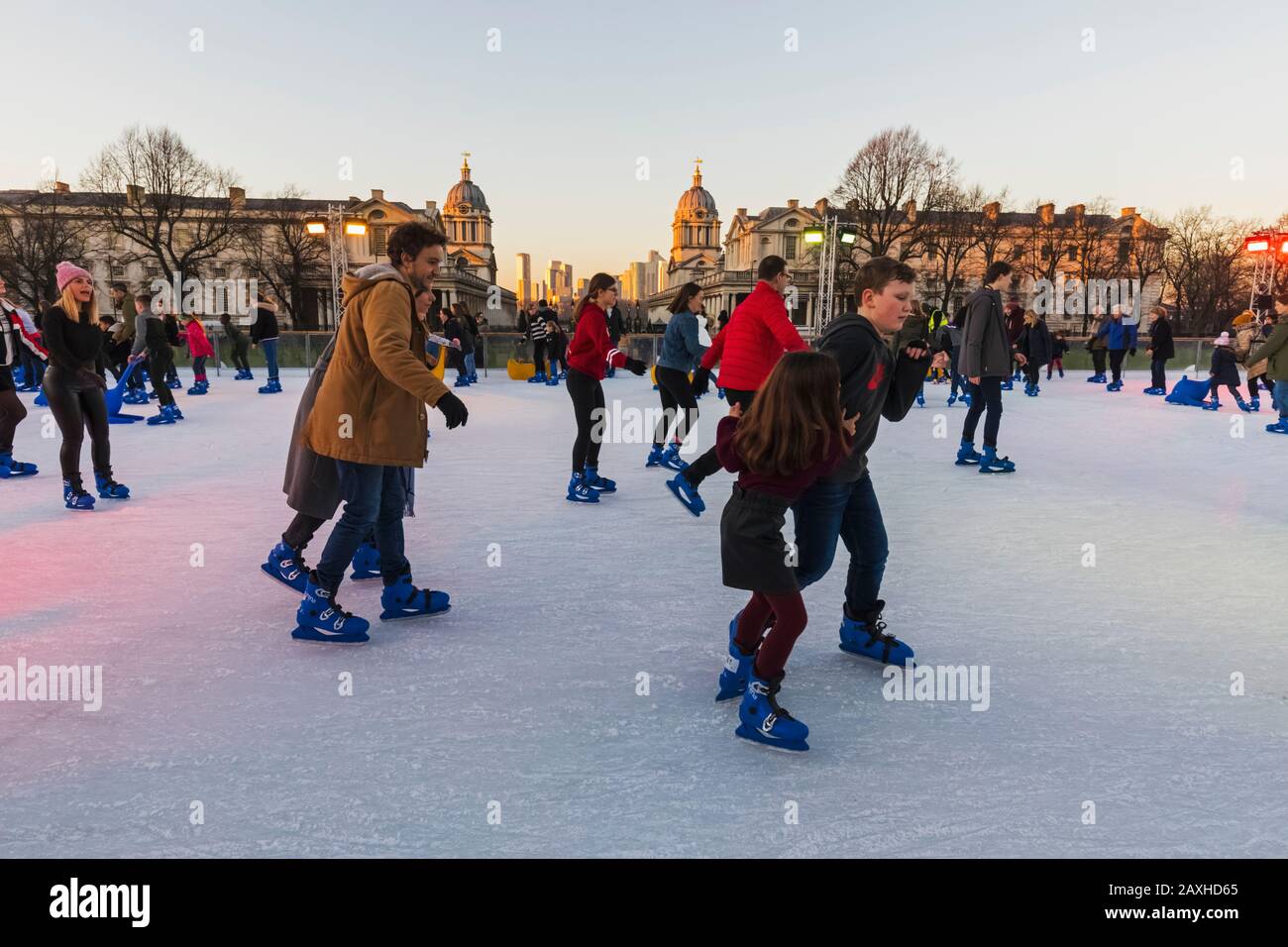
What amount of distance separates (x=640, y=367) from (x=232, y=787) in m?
4.53

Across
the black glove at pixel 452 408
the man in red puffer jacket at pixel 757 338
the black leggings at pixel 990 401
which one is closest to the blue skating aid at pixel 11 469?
the man in red puffer jacket at pixel 757 338

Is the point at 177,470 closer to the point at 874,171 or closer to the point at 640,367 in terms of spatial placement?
the point at 640,367

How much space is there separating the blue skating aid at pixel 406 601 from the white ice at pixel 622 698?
92mm

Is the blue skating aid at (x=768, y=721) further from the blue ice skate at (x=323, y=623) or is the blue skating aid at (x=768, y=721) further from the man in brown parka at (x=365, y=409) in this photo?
the blue ice skate at (x=323, y=623)

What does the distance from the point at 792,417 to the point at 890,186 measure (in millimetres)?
45189

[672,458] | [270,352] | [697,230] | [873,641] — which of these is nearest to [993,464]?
[672,458]

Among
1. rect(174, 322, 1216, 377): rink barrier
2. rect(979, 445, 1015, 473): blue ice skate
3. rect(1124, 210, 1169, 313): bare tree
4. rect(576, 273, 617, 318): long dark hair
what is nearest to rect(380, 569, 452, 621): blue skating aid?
rect(576, 273, 617, 318): long dark hair

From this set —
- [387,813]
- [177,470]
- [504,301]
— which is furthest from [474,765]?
[504,301]

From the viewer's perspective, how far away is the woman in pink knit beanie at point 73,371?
5.88 metres

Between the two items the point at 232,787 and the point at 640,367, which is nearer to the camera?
the point at 232,787
